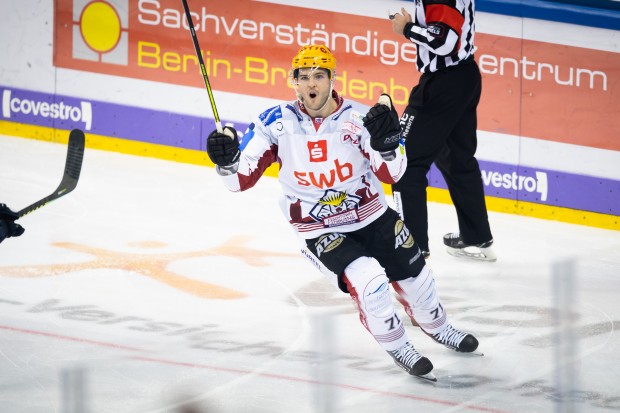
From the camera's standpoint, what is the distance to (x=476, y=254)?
23.3 feet

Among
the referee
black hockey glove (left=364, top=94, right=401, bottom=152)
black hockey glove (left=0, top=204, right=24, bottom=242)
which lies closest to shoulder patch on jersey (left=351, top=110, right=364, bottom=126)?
black hockey glove (left=364, top=94, right=401, bottom=152)

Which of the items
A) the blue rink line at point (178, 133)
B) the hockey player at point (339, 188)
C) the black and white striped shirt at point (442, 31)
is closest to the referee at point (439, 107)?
the black and white striped shirt at point (442, 31)

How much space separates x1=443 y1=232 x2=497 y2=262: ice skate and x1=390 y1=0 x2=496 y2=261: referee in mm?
268

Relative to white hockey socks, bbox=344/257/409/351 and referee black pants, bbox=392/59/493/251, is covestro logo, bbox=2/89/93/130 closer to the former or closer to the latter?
referee black pants, bbox=392/59/493/251

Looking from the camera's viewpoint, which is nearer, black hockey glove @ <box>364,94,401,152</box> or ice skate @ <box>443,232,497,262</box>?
black hockey glove @ <box>364,94,401,152</box>

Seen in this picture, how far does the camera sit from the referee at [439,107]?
650cm

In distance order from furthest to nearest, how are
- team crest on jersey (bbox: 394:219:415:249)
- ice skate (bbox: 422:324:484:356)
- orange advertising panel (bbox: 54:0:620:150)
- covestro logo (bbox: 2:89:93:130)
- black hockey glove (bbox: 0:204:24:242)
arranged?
covestro logo (bbox: 2:89:93:130) → orange advertising panel (bbox: 54:0:620:150) → ice skate (bbox: 422:324:484:356) → team crest on jersey (bbox: 394:219:415:249) → black hockey glove (bbox: 0:204:24:242)

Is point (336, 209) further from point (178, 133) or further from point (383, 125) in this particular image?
point (178, 133)

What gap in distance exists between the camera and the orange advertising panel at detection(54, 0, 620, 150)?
7660 millimetres

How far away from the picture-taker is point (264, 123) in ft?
17.1

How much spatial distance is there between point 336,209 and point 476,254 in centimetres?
208

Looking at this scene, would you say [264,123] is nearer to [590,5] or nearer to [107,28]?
[590,5]

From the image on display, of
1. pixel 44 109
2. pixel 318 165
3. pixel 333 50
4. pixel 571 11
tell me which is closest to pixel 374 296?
pixel 318 165

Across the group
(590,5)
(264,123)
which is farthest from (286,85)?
(264,123)
